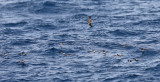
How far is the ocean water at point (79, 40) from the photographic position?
36.9 meters

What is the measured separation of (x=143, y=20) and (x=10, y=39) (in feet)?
61.8

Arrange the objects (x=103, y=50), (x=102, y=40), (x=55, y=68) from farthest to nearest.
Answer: (x=102, y=40) → (x=103, y=50) → (x=55, y=68)

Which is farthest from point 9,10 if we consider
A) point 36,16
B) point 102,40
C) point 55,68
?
point 55,68

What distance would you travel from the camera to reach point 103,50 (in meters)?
42.8

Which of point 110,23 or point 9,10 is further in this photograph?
point 9,10

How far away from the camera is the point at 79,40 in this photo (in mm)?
46094

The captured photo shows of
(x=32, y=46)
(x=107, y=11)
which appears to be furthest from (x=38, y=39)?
(x=107, y=11)

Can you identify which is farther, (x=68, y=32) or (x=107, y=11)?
(x=107, y=11)

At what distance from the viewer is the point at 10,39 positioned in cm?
4650

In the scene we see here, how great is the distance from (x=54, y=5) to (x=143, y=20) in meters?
16.4

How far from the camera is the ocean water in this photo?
36.9 metres

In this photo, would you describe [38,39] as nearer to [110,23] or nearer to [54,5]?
[110,23]

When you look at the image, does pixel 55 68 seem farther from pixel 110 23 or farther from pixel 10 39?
pixel 110 23

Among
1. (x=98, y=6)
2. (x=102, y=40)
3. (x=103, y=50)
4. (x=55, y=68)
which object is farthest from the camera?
(x=98, y=6)
